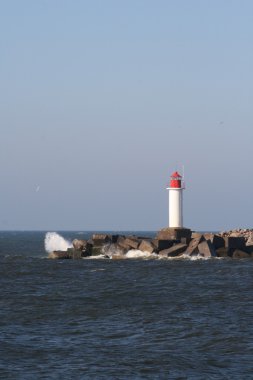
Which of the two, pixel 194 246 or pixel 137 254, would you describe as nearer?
pixel 194 246

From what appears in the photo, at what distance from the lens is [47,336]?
20422 millimetres

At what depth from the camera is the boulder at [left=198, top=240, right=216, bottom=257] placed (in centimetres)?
4352

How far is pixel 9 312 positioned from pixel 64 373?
836 centimetres

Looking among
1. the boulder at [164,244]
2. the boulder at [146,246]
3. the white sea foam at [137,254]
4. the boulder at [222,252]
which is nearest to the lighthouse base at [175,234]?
the boulder at [164,244]

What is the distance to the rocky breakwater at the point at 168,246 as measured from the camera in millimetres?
44031

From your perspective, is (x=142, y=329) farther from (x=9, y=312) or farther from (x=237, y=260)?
(x=237, y=260)

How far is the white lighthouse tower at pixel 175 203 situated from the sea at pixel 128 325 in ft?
32.4

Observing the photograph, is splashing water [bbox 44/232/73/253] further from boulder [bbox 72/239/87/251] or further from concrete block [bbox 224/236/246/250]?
concrete block [bbox 224/236/246/250]

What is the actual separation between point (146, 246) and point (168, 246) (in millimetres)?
1206

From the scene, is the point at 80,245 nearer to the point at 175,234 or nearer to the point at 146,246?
the point at 146,246

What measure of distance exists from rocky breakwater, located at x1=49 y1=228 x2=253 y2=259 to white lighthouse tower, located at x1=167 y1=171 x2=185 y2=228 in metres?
0.80

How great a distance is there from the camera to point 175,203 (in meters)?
47.8

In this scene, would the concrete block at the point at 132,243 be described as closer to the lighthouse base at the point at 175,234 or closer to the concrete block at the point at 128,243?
the concrete block at the point at 128,243

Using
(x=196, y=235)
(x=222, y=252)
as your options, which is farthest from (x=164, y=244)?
(x=222, y=252)
